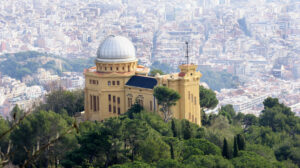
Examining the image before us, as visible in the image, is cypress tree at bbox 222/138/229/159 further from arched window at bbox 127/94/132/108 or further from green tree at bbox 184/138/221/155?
arched window at bbox 127/94/132/108

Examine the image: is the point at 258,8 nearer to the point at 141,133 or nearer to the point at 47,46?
the point at 47,46

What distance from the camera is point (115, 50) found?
96.8 ft

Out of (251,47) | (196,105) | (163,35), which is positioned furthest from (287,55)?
(196,105)

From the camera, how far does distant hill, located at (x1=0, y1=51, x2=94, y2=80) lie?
124m

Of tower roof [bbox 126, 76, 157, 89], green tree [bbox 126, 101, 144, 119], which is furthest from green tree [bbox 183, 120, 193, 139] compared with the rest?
tower roof [bbox 126, 76, 157, 89]

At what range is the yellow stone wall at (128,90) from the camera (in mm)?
27984

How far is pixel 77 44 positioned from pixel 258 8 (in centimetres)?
6519

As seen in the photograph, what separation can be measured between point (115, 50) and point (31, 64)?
9916 cm

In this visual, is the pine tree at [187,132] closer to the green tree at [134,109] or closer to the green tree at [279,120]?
the green tree at [134,109]

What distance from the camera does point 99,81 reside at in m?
29.8

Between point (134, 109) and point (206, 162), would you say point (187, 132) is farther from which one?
point (206, 162)

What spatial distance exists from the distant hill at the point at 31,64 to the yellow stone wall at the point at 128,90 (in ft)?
313

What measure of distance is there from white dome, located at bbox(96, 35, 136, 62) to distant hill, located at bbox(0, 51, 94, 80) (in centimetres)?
9577

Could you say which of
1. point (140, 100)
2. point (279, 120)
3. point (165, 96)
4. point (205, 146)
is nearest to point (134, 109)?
point (140, 100)
